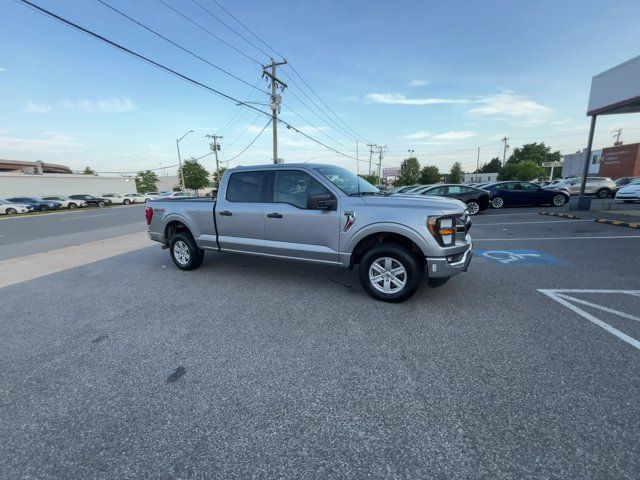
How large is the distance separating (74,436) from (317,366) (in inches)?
70.4

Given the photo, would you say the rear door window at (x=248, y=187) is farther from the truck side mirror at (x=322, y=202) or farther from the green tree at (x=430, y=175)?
the green tree at (x=430, y=175)

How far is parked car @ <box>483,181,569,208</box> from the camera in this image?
15312 mm

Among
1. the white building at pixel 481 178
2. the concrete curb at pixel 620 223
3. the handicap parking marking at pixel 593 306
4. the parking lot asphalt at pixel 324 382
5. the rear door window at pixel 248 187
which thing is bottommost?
the parking lot asphalt at pixel 324 382

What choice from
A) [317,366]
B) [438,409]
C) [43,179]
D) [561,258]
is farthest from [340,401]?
[43,179]

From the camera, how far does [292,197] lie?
4562mm

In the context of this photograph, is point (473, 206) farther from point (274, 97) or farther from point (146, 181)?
point (146, 181)

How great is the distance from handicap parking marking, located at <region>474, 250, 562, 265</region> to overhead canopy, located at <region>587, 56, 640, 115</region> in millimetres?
8939

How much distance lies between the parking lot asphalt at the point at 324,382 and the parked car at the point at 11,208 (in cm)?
3384

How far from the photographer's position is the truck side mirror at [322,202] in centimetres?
389

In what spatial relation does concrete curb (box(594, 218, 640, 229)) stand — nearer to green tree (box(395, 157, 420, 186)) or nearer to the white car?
the white car

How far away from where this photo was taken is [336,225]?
416cm

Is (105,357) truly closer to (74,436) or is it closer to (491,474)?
(74,436)

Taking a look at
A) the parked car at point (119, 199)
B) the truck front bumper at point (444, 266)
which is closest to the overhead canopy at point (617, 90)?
the truck front bumper at point (444, 266)

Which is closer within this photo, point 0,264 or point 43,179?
point 0,264
